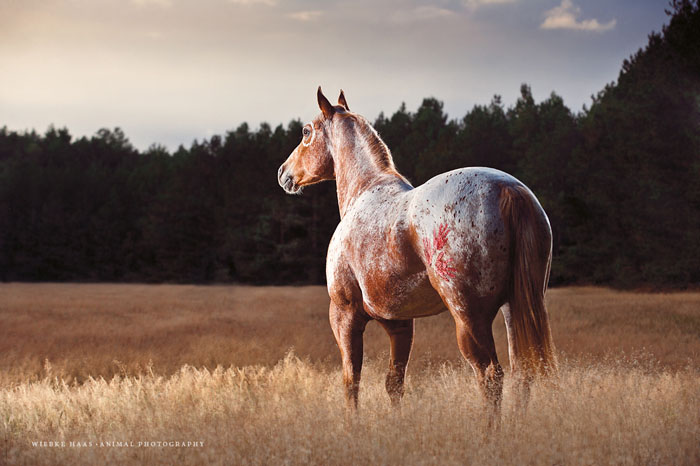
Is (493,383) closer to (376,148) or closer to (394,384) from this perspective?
(394,384)

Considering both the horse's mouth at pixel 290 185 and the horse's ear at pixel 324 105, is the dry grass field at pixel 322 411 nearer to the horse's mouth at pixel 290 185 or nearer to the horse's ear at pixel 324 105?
the horse's mouth at pixel 290 185

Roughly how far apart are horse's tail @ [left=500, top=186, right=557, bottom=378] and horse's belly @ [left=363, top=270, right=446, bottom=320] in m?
0.81

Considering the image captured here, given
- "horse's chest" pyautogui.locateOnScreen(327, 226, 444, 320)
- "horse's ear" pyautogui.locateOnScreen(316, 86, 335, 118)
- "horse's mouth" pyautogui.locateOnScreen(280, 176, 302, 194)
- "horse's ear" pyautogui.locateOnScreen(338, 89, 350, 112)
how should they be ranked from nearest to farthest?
"horse's chest" pyautogui.locateOnScreen(327, 226, 444, 320)
"horse's ear" pyautogui.locateOnScreen(316, 86, 335, 118)
"horse's ear" pyautogui.locateOnScreen(338, 89, 350, 112)
"horse's mouth" pyautogui.locateOnScreen(280, 176, 302, 194)

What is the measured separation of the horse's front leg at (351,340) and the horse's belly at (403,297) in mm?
355

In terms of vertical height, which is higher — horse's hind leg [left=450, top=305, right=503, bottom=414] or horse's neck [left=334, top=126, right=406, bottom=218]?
horse's neck [left=334, top=126, right=406, bottom=218]

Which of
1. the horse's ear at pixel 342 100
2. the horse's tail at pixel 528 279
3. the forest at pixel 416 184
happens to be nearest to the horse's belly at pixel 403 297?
the horse's tail at pixel 528 279

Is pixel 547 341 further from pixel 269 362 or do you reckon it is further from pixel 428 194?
pixel 269 362

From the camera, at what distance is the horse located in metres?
4.71

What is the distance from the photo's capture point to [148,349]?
1260 cm

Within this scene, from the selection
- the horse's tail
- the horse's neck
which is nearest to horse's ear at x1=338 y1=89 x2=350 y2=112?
the horse's neck

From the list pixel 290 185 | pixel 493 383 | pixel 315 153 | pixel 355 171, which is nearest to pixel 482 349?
pixel 493 383

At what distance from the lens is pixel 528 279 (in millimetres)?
4691

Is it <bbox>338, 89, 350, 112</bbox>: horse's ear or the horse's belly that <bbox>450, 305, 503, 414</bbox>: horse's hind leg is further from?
<bbox>338, 89, 350, 112</bbox>: horse's ear

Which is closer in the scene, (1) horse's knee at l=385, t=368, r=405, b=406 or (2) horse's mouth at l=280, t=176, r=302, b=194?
(1) horse's knee at l=385, t=368, r=405, b=406
